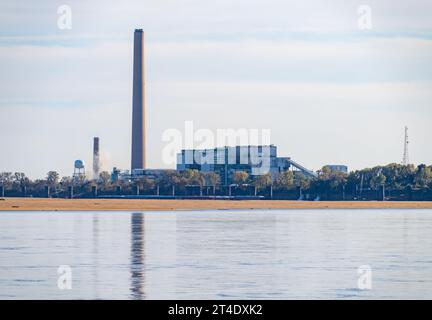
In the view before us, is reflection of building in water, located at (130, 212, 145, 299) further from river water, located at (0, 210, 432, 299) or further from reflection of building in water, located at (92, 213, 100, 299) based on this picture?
reflection of building in water, located at (92, 213, 100, 299)

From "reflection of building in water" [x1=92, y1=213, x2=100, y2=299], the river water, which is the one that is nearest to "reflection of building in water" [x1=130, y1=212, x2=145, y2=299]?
the river water

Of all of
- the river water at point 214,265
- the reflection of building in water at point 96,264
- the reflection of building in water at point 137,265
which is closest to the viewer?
the reflection of building in water at point 137,265

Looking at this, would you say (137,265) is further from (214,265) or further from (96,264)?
(214,265)

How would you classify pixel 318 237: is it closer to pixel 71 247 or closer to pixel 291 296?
pixel 71 247

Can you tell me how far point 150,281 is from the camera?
45469 millimetres

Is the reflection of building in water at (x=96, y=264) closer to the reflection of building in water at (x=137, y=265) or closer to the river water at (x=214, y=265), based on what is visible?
the river water at (x=214, y=265)

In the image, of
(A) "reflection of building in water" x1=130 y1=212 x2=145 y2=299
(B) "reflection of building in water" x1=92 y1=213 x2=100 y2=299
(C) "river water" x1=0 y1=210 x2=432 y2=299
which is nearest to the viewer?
(A) "reflection of building in water" x1=130 y1=212 x2=145 y2=299

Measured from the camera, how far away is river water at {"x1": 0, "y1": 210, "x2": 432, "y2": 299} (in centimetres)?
4241

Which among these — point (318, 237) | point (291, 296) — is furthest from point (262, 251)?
point (291, 296)

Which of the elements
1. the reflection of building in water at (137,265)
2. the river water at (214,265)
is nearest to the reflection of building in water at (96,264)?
the river water at (214,265)

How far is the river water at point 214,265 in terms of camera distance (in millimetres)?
42406

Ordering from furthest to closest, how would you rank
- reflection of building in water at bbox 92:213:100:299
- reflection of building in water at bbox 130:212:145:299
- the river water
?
1. reflection of building in water at bbox 92:213:100:299
2. the river water
3. reflection of building in water at bbox 130:212:145:299

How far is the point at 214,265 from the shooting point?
52.6 meters
